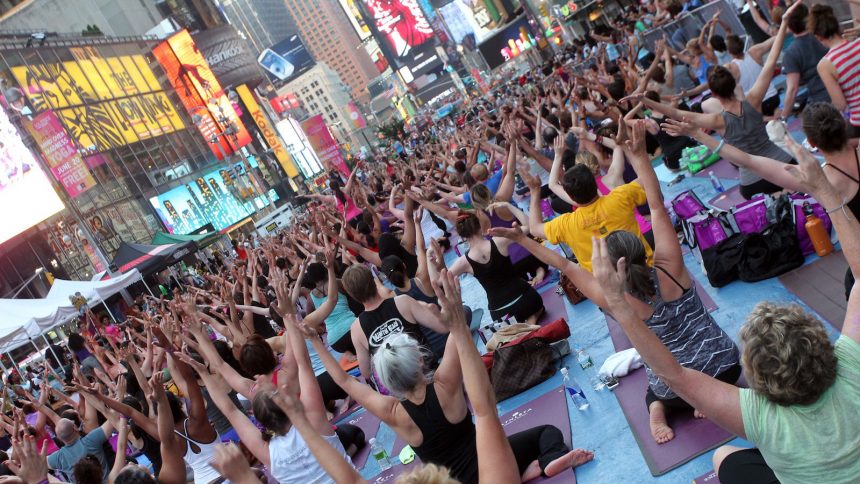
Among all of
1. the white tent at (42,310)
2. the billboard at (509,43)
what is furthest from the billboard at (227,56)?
the white tent at (42,310)

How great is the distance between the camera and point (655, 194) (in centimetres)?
A: 387

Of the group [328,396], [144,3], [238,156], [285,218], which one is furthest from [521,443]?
[144,3]

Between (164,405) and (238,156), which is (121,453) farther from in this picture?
(238,156)

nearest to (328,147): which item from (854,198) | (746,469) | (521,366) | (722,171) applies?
(722,171)

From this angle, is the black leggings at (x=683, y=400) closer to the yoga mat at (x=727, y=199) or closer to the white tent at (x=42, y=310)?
the yoga mat at (x=727, y=199)

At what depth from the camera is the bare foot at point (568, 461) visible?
441 centimetres

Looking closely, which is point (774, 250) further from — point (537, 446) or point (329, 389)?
point (329, 389)

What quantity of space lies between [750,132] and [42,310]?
16450 millimetres

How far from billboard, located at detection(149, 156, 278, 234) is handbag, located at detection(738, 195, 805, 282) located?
118 ft

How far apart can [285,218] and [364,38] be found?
72379mm

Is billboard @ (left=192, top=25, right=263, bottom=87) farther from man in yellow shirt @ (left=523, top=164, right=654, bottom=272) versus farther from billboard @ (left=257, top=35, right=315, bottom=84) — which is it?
man in yellow shirt @ (left=523, top=164, right=654, bottom=272)

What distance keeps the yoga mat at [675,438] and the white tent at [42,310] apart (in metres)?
14.7

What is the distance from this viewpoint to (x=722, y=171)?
8.87 m

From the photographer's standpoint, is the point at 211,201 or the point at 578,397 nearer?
the point at 578,397
